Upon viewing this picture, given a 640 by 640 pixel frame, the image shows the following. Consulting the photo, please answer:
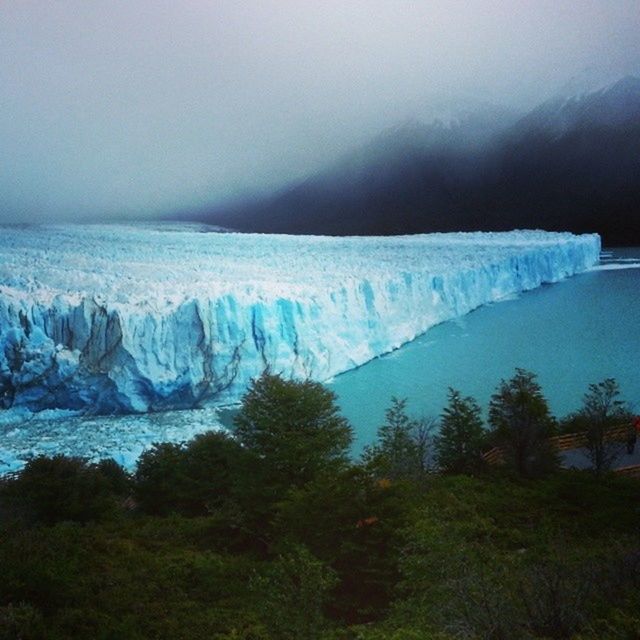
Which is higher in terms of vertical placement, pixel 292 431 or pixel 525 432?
pixel 292 431

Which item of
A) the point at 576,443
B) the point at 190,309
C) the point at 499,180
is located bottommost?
the point at 576,443

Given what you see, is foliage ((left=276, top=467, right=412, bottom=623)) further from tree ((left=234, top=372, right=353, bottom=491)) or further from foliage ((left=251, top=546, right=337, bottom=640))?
foliage ((left=251, top=546, right=337, bottom=640))

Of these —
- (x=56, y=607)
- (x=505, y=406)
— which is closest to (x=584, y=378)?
(x=505, y=406)

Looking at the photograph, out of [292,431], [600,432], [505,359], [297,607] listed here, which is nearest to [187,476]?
[292,431]

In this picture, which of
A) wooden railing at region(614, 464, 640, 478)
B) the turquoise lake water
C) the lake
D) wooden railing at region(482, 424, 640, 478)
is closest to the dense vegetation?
wooden railing at region(482, 424, 640, 478)

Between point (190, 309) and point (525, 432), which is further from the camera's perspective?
point (190, 309)

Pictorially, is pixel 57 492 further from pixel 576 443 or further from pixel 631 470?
pixel 631 470
